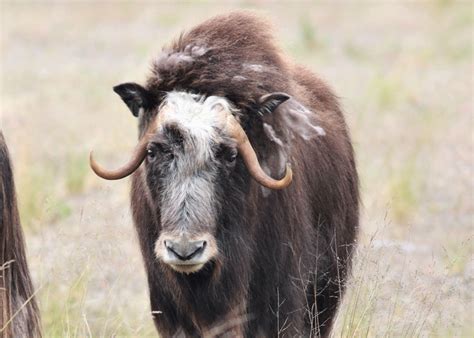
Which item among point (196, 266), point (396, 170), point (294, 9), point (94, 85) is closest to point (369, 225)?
point (396, 170)

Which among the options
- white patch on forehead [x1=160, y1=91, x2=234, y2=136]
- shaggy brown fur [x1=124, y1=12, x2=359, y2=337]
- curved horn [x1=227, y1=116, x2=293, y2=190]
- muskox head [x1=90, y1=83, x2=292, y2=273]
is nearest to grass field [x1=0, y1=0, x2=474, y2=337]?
shaggy brown fur [x1=124, y1=12, x2=359, y2=337]

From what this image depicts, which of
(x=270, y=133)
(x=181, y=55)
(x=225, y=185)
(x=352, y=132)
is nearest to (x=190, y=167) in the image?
(x=225, y=185)

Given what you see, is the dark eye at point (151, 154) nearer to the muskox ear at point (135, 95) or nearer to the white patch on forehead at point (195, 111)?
the white patch on forehead at point (195, 111)

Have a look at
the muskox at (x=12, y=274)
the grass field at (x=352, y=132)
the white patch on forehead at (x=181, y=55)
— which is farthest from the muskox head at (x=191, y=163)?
the grass field at (x=352, y=132)

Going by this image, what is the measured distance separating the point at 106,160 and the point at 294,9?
475 inches

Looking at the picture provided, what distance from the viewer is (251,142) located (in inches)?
209

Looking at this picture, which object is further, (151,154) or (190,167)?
(151,154)

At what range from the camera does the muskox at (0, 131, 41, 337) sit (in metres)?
4.93

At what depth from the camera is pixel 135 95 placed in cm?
530

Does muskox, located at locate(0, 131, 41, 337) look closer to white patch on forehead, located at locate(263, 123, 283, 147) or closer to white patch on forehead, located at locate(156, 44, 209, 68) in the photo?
white patch on forehead, located at locate(156, 44, 209, 68)

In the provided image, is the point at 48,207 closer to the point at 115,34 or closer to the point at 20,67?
the point at 20,67

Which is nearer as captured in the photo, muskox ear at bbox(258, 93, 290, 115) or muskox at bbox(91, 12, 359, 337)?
muskox at bbox(91, 12, 359, 337)

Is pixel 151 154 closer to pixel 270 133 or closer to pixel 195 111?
pixel 195 111

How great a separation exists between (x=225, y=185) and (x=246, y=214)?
188 mm
